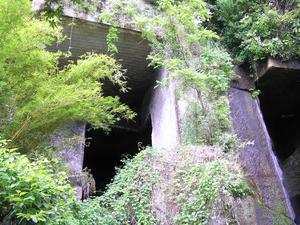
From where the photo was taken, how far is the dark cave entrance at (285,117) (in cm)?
846

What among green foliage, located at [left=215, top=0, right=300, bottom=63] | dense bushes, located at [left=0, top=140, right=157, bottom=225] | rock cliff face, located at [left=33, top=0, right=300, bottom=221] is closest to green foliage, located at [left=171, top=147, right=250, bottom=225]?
rock cliff face, located at [left=33, top=0, right=300, bottom=221]

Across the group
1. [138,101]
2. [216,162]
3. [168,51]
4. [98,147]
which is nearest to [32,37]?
[168,51]

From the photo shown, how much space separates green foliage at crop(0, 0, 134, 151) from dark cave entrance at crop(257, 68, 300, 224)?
4273 millimetres

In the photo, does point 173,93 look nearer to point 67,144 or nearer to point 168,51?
point 168,51

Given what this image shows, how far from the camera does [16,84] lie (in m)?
5.56

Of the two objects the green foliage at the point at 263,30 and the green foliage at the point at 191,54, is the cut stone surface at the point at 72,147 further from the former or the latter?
the green foliage at the point at 263,30

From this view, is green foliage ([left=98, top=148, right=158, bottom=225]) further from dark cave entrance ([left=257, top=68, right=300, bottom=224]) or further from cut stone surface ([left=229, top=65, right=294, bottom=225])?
dark cave entrance ([left=257, top=68, right=300, bottom=224])

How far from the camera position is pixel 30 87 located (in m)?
5.70

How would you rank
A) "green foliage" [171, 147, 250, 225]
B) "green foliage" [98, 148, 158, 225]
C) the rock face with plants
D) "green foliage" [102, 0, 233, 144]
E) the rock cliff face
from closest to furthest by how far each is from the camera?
the rock face with plants → "green foliage" [171, 147, 250, 225] → "green foliage" [98, 148, 158, 225] → the rock cliff face → "green foliage" [102, 0, 233, 144]

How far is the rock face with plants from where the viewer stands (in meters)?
4.57

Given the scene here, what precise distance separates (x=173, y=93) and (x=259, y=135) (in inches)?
72.3

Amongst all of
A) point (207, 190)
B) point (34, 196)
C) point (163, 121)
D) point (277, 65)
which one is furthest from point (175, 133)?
point (34, 196)

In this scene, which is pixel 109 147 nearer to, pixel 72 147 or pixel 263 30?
pixel 72 147

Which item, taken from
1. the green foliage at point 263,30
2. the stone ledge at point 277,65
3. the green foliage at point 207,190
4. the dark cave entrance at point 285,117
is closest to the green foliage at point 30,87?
the green foliage at point 207,190
